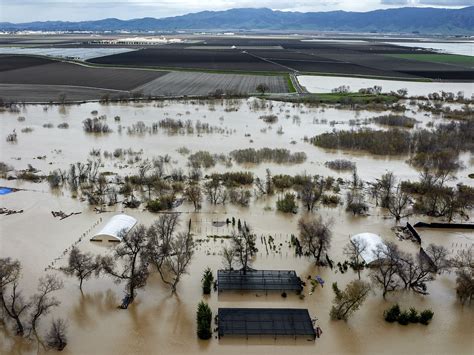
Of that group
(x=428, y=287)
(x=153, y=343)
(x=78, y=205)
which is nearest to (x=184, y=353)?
(x=153, y=343)


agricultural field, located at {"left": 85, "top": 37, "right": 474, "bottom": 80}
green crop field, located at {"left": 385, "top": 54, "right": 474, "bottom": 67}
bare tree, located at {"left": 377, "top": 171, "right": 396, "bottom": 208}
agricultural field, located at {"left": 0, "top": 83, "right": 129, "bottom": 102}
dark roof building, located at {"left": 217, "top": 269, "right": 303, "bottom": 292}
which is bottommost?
dark roof building, located at {"left": 217, "top": 269, "right": 303, "bottom": 292}

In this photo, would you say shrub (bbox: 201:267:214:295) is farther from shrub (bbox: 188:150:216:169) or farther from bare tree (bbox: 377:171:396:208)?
shrub (bbox: 188:150:216:169)

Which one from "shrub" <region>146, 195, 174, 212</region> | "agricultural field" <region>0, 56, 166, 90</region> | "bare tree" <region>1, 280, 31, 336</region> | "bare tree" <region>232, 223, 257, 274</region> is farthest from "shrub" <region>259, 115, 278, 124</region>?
"bare tree" <region>1, 280, 31, 336</region>

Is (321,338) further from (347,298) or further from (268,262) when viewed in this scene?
(268,262)

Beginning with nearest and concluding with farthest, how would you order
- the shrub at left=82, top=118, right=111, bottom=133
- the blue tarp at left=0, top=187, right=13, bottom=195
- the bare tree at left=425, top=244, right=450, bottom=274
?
the bare tree at left=425, top=244, right=450, bottom=274, the blue tarp at left=0, top=187, right=13, bottom=195, the shrub at left=82, top=118, right=111, bottom=133

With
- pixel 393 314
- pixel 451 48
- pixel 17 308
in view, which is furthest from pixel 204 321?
pixel 451 48

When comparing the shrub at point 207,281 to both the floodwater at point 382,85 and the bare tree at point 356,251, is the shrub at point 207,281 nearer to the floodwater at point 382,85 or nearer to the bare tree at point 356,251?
the bare tree at point 356,251
